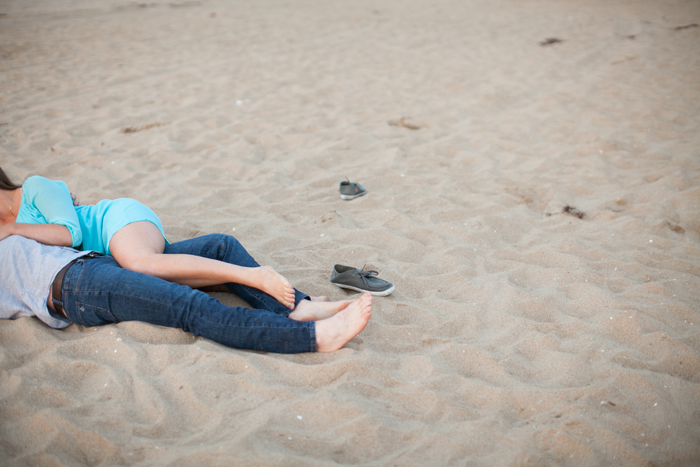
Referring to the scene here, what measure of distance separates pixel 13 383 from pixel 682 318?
10.2ft

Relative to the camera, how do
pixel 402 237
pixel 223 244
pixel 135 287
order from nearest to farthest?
1. pixel 135 287
2. pixel 223 244
3. pixel 402 237

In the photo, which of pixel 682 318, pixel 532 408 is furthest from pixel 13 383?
pixel 682 318

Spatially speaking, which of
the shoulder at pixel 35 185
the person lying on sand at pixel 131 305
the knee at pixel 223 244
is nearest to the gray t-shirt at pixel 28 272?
the person lying on sand at pixel 131 305

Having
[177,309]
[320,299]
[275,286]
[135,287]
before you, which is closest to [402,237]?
[320,299]

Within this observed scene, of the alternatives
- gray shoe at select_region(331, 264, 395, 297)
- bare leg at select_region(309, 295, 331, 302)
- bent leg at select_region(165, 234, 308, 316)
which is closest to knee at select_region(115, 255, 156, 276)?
bent leg at select_region(165, 234, 308, 316)

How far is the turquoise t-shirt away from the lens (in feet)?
7.08

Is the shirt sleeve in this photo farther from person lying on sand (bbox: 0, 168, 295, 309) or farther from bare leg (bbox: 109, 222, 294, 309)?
bare leg (bbox: 109, 222, 294, 309)

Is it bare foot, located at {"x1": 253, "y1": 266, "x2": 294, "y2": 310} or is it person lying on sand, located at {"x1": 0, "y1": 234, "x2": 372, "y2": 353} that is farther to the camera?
bare foot, located at {"x1": 253, "y1": 266, "x2": 294, "y2": 310}

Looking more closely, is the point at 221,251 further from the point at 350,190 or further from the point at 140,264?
the point at 350,190

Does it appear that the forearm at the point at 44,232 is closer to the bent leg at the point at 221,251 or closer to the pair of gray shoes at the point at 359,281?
the bent leg at the point at 221,251

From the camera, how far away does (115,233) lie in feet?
7.07

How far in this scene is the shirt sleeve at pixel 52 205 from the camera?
7.03 feet

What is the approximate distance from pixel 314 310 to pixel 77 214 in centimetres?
137

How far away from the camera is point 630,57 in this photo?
6.65 metres
